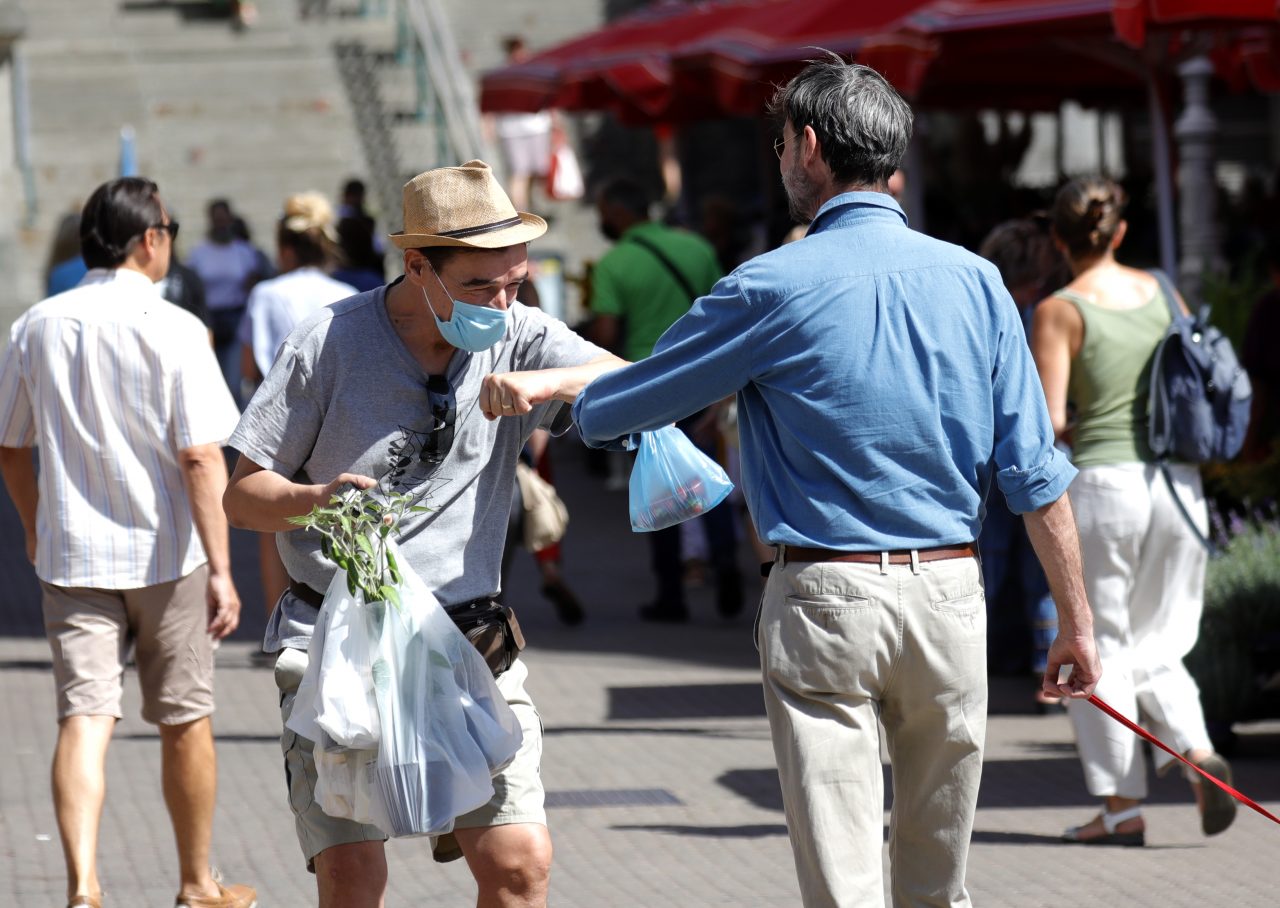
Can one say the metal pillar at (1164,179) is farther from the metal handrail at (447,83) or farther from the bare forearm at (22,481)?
the metal handrail at (447,83)

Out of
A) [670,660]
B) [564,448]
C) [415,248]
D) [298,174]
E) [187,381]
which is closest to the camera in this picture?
[415,248]

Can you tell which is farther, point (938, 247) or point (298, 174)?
point (298, 174)

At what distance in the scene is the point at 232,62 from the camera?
21.1m

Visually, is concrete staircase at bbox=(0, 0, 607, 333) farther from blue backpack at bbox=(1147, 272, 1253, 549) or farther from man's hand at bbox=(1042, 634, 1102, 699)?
man's hand at bbox=(1042, 634, 1102, 699)

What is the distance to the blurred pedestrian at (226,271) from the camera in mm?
15148

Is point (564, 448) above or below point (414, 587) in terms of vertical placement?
below

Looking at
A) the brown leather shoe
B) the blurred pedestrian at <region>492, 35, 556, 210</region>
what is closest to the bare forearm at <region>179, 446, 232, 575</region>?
the brown leather shoe

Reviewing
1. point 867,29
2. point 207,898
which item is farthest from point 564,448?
point 207,898

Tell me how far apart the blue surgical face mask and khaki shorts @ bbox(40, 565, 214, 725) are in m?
1.81

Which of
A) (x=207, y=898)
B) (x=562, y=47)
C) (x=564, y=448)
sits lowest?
(x=564, y=448)

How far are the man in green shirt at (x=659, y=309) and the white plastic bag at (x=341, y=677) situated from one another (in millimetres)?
6226

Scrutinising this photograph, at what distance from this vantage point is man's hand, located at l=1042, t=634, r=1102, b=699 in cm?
366

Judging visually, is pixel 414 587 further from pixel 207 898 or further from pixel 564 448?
pixel 564 448

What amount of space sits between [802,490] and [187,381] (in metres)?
2.16
